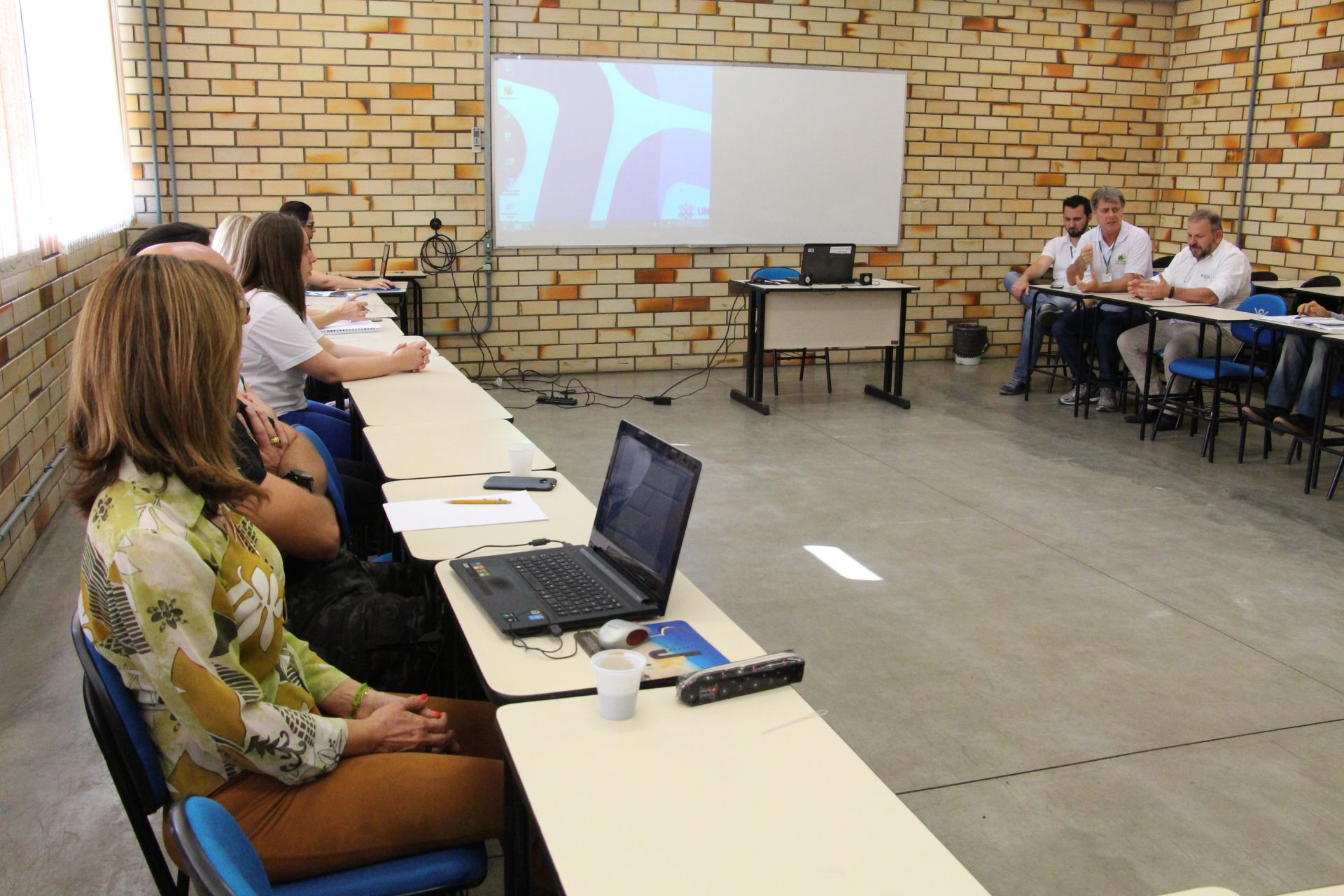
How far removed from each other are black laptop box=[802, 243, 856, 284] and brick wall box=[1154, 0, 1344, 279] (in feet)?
11.3

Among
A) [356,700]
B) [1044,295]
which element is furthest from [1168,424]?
[356,700]

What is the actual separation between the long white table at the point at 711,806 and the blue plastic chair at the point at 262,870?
0.29 ft

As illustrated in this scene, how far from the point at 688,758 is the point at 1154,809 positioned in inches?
61.7

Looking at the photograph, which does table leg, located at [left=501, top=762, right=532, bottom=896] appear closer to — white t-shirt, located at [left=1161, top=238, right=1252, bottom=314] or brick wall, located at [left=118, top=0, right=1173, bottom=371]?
white t-shirt, located at [left=1161, top=238, right=1252, bottom=314]

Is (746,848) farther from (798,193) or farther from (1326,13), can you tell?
(1326,13)

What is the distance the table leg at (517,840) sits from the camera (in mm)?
1517

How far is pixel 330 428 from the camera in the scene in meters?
3.84

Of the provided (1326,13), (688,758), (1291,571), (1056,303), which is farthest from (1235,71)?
(688,758)

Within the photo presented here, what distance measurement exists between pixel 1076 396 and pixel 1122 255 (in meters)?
1.02

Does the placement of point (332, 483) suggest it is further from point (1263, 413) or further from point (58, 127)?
point (1263, 413)

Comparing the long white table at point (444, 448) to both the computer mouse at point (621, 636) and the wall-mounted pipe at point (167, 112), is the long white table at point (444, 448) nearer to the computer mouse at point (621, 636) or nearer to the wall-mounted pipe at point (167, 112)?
the computer mouse at point (621, 636)

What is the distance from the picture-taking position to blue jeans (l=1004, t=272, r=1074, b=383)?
24.1 feet

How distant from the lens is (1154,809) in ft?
8.13

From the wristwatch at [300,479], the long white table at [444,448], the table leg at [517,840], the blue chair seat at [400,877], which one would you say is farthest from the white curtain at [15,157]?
the table leg at [517,840]
